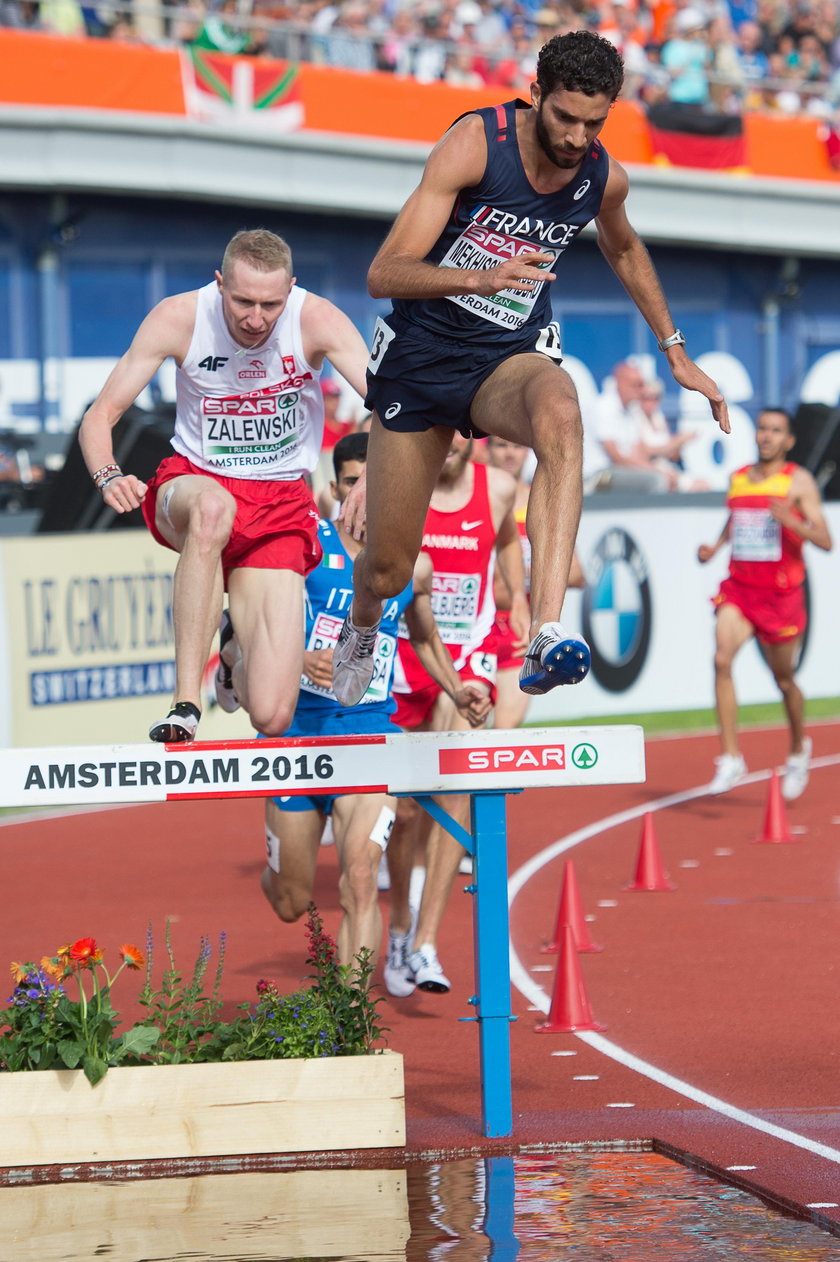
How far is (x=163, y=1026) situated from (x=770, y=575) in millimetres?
8220

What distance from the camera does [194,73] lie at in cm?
2106

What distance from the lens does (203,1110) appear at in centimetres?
594

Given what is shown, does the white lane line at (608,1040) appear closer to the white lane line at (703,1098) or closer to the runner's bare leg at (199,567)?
the white lane line at (703,1098)

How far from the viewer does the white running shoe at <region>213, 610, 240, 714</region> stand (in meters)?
7.82

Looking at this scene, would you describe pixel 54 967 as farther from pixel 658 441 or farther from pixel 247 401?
pixel 658 441

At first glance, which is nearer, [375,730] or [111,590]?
[375,730]

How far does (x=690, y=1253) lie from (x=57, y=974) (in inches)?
89.2

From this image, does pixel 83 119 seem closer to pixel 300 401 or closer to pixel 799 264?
pixel 799 264

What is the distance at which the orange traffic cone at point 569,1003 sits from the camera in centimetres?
771

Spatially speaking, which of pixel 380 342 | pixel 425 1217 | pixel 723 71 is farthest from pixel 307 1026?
pixel 723 71

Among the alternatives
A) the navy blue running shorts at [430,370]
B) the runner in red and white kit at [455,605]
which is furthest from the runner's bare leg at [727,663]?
the navy blue running shorts at [430,370]

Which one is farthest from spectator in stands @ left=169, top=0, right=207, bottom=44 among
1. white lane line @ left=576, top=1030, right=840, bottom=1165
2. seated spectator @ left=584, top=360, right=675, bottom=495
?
white lane line @ left=576, top=1030, right=840, bottom=1165

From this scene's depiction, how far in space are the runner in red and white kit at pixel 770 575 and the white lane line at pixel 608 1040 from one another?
2.84ft

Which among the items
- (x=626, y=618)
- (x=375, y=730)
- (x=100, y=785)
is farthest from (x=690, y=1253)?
(x=626, y=618)
